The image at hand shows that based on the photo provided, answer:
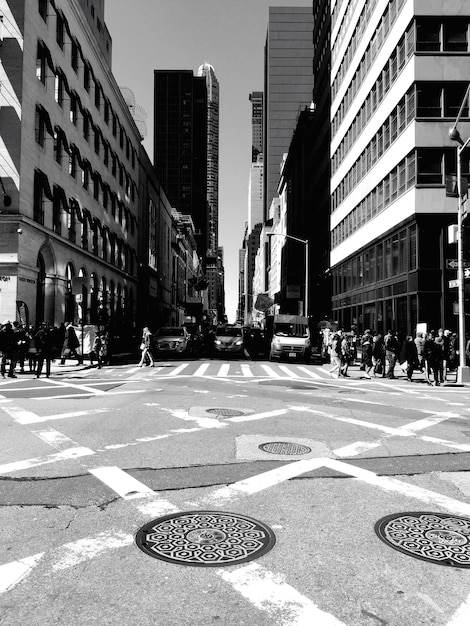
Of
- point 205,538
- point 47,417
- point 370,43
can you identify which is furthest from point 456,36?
point 205,538

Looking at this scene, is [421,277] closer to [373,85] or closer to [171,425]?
[373,85]

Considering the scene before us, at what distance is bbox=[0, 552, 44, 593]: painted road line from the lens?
3.56 metres

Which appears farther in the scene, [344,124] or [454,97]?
[344,124]

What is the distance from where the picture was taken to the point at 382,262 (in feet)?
107

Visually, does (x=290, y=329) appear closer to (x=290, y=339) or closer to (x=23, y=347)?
(x=290, y=339)

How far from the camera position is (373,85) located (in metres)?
35.0

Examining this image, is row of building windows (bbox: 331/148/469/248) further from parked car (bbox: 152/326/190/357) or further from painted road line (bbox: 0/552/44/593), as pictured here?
painted road line (bbox: 0/552/44/593)

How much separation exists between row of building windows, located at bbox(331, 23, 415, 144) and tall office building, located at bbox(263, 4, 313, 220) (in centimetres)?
13451

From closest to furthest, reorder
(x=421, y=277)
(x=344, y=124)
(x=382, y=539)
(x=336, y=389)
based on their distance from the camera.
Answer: (x=382, y=539) < (x=336, y=389) < (x=421, y=277) < (x=344, y=124)

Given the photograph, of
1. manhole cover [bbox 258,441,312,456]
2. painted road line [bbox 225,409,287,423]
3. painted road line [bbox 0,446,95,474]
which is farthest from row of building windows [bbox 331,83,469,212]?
painted road line [bbox 0,446,95,474]

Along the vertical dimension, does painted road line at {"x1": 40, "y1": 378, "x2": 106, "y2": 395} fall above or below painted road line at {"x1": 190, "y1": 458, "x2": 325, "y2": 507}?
below

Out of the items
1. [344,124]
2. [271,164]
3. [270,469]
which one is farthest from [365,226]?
[271,164]

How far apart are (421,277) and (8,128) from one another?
71.5 feet

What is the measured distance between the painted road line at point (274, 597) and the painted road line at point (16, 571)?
133 cm
